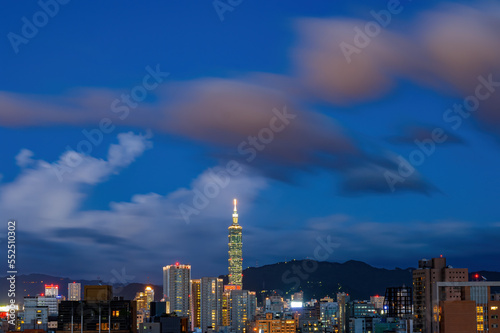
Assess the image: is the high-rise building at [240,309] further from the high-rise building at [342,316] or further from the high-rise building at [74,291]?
the high-rise building at [74,291]

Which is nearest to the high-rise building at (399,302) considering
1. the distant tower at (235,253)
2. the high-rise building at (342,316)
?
the high-rise building at (342,316)

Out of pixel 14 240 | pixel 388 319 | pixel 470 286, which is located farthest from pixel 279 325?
pixel 14 240

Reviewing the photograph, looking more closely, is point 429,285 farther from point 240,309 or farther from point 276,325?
point 240,309

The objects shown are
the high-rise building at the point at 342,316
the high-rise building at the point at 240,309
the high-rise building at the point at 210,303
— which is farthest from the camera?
the high-rise building at the point at 210,303

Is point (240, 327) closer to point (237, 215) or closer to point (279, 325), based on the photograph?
point (279, 325)

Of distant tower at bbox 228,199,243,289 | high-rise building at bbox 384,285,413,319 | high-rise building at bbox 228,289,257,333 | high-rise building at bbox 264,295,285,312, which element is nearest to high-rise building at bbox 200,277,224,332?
high-rise building at bbox 228,289,257,333

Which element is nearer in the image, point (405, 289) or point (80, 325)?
point (80, 325)
